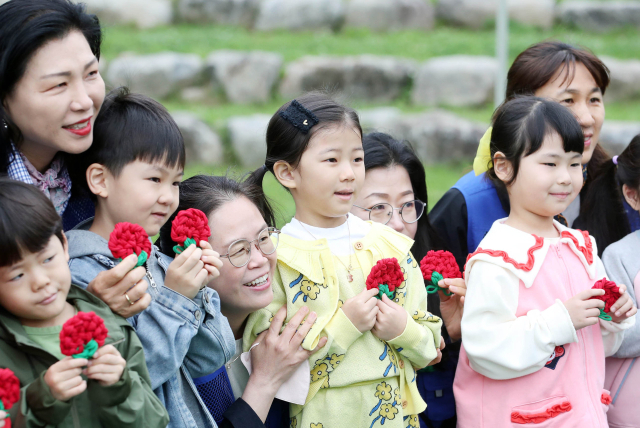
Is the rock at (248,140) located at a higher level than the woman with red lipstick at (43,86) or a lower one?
lower

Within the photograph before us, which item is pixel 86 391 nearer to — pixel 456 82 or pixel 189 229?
pixel 189 229

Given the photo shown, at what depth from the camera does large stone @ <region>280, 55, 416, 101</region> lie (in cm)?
989

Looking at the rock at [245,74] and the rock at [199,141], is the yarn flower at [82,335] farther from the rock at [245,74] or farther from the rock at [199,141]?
the rock at [245,74]

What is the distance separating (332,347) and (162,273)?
0.67 metres

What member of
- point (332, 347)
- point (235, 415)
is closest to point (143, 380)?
point (235, 415)

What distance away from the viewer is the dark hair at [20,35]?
2225mm

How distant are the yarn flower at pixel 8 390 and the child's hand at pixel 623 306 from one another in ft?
6.69

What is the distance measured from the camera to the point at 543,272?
2.70 meters

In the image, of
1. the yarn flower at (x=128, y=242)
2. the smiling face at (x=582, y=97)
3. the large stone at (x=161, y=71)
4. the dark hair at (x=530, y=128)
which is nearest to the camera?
the yarn flower at (x=128, y=242)

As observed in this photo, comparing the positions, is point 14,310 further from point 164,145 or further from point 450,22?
point 450,22

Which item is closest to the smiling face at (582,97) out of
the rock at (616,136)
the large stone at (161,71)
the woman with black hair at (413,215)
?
the woman with black hair at (413,215)

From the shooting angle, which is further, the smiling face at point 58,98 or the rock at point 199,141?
the rock at point 199,141

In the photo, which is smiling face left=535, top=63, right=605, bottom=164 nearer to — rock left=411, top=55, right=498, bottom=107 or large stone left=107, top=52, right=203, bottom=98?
rock left=411, top=55, right=498, bottom=107

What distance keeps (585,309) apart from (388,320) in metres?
0.72
